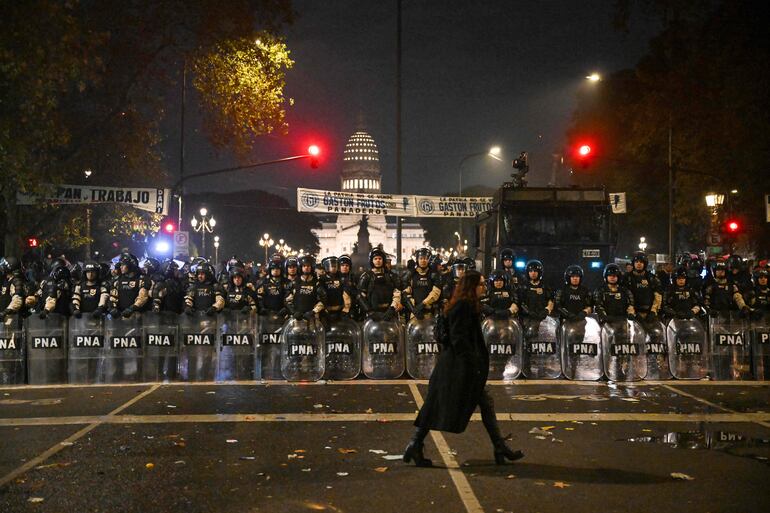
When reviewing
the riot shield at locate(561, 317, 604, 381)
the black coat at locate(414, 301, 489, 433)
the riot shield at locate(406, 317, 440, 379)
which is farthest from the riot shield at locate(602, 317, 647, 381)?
the black coat at locate(414, 301, 489, 433)

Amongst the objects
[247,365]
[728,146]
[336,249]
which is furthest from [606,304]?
[336,249]

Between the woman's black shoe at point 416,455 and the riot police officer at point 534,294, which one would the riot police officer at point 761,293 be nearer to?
the riot police officer at point 534,294

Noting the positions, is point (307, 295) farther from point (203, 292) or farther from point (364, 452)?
point (364, 452)

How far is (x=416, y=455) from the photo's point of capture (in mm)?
7211

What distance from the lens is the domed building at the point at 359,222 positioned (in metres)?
137

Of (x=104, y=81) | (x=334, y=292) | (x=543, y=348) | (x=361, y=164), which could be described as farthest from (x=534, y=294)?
(x=361, y=164)

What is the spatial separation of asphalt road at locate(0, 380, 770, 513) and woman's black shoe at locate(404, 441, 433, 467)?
0.09 metres

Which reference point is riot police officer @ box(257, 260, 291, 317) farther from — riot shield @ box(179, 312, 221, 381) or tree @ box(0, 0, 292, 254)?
tree @ box(0, 0, 292, 254)

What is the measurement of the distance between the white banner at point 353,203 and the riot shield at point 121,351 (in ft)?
45.2

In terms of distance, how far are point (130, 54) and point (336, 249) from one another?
121292 mm

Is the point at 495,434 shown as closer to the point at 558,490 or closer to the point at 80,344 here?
the point at 558,490

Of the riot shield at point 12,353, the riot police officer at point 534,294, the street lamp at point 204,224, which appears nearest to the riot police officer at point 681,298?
the riot police officer at point 534,294

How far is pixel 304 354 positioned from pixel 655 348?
17.2 ft

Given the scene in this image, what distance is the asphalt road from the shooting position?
20.6 ft
